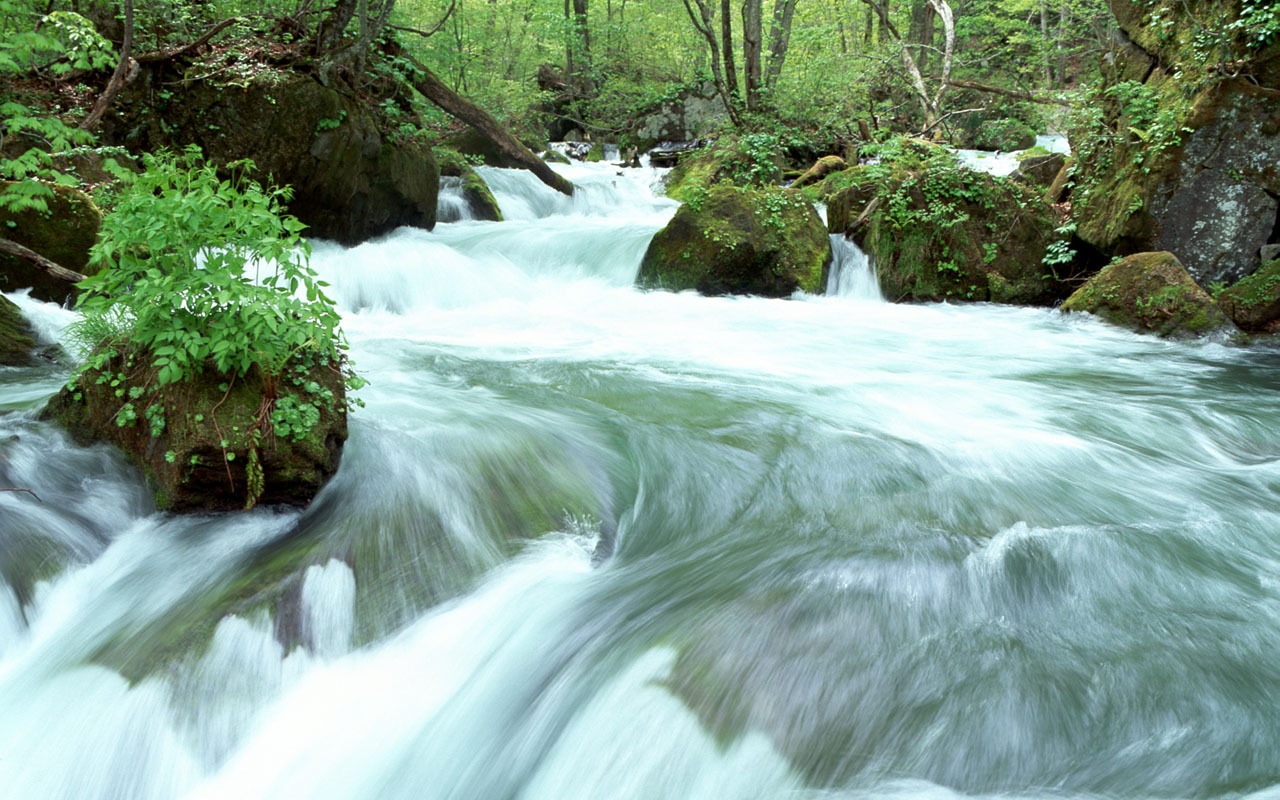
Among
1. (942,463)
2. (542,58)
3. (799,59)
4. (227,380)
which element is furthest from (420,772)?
(542,58)

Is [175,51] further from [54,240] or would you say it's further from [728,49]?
[728,49]

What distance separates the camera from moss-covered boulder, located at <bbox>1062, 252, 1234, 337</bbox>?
712cm

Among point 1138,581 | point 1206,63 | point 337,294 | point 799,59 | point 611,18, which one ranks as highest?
point 611,18

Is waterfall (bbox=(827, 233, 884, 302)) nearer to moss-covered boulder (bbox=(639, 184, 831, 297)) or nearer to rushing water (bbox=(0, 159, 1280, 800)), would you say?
moss-covered boulder (bbox=(639, 184, 831, 297))

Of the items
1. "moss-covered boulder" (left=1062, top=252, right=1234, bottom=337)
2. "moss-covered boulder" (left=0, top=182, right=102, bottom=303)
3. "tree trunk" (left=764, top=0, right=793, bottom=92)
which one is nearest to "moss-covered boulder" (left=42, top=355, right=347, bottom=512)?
"moss-covered boulder" (left=0, top=182, right=102, bottom=303)

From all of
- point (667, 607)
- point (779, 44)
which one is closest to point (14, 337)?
point (667, 607)

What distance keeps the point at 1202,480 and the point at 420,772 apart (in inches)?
171

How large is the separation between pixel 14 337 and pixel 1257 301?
33.0 ft

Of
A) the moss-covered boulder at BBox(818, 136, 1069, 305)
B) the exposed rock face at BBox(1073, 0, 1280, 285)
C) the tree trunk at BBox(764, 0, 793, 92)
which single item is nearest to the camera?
the exposed rock face at BBox(1073, 0, 1280, 285)

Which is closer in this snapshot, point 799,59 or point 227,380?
point 227,380

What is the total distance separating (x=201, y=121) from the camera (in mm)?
8164

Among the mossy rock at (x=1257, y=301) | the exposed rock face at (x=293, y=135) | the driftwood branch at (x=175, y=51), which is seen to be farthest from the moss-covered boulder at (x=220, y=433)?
the mossy rock at (x=1257, y=301)

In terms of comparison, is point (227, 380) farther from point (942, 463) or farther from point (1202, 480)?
point (1202, 480)

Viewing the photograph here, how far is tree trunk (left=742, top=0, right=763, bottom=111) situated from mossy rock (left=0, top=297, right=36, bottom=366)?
12.4 metres
